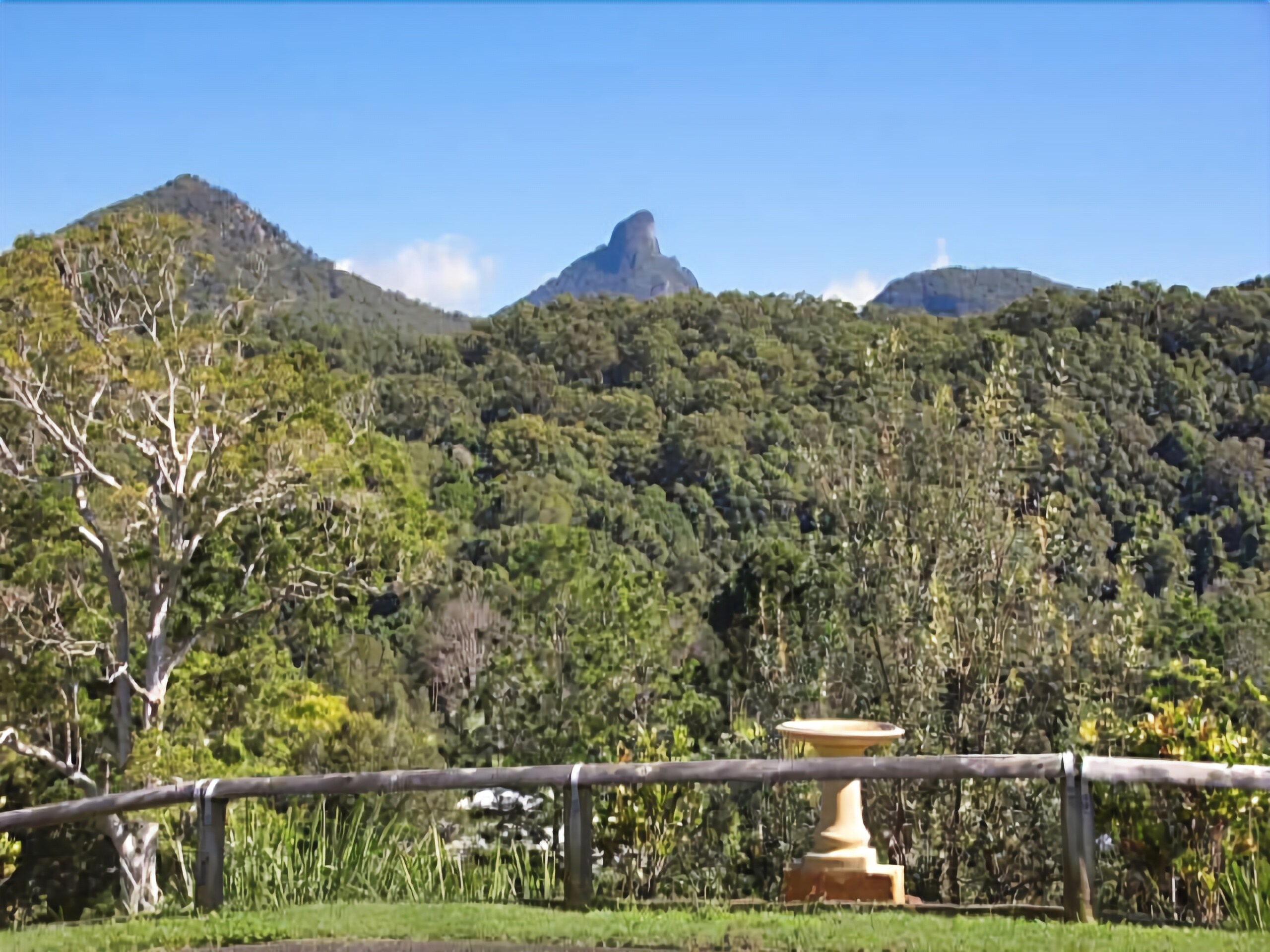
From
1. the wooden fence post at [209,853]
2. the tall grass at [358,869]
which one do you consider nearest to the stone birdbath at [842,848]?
the tall grass at [358,869]

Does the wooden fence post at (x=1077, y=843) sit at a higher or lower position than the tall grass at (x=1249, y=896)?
higher

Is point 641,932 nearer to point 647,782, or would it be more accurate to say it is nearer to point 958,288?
point 647,782

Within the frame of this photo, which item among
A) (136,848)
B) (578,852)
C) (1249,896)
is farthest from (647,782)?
(136,848)

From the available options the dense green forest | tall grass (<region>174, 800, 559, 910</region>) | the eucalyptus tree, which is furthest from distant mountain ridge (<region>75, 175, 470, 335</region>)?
tall grass (<region>174, 800, 559, 910</region>)

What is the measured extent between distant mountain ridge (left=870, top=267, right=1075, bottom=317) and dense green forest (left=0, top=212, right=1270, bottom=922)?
6326 centimetres

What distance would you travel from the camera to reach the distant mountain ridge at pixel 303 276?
8449cm

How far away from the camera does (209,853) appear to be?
17.0 ft

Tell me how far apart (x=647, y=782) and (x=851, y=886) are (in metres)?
1.08

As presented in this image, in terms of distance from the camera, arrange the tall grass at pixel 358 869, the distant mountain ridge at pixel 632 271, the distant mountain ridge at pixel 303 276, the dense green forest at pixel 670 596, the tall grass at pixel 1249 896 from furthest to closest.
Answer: the distant mountain ridge at pixel 632 271, the distant mountain ridge at pixel 303 276, the dense green forest at pixel 670 596, the tall grass at pixel 358 869, the tall grass at pixel 1249 896

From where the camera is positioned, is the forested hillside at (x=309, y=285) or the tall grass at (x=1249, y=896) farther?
the forested hillside at (x=309, y=285)

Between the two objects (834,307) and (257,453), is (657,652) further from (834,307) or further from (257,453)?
(834,307)

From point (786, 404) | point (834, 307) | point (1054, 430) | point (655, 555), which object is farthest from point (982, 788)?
point (834, 307)

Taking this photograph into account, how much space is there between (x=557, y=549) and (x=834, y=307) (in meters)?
48.2

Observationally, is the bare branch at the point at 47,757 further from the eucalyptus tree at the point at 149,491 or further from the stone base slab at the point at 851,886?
the stone base slab at the point at 851,886
